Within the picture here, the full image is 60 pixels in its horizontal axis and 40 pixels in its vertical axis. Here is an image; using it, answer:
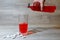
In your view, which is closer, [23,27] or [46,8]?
[23,27]

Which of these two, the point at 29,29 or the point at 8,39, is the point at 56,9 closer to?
the point at 29,29

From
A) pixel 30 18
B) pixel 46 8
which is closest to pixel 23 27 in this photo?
pixel 30 18

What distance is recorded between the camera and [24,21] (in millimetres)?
1595

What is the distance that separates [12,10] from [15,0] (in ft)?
0.42

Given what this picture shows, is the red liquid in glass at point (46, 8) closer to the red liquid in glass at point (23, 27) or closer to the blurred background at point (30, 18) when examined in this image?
the blurred background at point (30, 18)

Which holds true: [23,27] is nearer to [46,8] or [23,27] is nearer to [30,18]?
[30,18]

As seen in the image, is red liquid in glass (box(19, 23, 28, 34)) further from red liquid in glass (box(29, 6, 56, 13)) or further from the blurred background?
red liquid in glass (box(29, 6, 56, 13))

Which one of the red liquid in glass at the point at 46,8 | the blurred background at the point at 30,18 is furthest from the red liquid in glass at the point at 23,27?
the red liquid in glass at the point at 46,8

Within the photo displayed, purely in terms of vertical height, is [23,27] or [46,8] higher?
[46,8]

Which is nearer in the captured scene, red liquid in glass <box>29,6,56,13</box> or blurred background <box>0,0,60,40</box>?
blurred background <box>0,0,60,40</box>

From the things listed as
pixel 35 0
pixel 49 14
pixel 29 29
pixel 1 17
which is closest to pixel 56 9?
pixel 49 14

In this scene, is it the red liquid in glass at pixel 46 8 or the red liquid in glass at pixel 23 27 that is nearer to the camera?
the red liquid in glass at pixel 23 27

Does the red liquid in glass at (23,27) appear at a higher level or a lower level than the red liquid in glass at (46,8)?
lower

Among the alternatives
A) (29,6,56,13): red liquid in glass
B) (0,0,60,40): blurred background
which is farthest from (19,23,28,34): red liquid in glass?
(29,6,56,13): red liquid in glass
